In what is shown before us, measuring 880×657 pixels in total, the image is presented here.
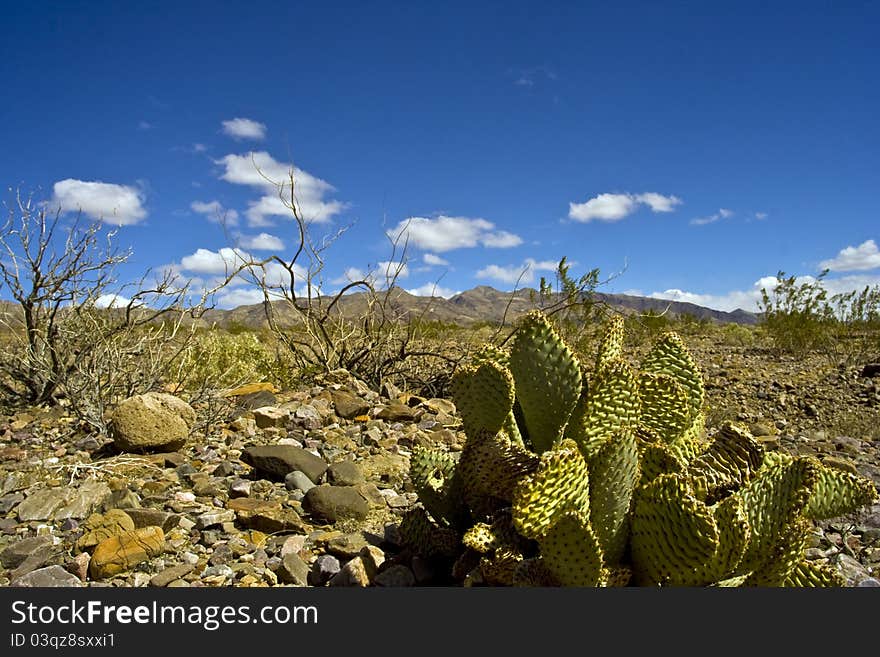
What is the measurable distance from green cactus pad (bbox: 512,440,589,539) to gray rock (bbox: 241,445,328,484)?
2.48 m

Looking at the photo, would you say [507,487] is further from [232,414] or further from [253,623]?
[232,414]

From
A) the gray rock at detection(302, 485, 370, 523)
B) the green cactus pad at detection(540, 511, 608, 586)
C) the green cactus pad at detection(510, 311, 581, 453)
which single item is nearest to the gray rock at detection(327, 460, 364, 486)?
the gray rock at detection(302, 485, 370, 523)

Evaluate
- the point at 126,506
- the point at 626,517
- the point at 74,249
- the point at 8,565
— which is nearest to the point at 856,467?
the point at 626,517

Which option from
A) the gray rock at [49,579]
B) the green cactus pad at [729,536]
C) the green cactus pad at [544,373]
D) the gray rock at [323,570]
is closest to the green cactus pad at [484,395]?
the green cactus pad at [544,373]

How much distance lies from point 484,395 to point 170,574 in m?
1.68

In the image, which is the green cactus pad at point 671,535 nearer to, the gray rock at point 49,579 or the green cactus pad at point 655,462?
the green cactus pad at point 655,462

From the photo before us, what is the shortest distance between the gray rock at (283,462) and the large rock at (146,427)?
0.68 m

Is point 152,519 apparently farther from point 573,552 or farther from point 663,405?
point 663,405

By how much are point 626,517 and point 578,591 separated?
0.37m

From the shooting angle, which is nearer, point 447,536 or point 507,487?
point 507,487

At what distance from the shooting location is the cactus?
1890 mm

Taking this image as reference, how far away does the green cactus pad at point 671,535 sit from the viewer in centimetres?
184

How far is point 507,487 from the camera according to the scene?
231 centimetres

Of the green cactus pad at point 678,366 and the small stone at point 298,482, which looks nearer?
the green cactus pad at point 678,366
